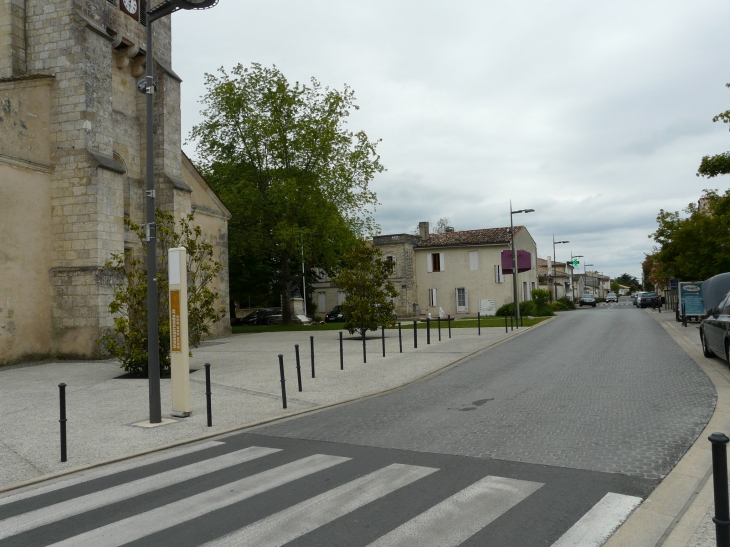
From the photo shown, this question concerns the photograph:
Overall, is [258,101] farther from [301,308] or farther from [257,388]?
[257,388]

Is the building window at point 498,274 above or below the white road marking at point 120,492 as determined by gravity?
above

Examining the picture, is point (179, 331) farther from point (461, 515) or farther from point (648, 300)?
point (648, 300)

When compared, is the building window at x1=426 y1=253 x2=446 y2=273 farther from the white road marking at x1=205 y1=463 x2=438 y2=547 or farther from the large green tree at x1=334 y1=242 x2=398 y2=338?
the white road marking at x1=205 y1=463 x2=438 y2=547

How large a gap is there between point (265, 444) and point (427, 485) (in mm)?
2578

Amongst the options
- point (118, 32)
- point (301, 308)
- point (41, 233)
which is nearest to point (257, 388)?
point (41, 233)

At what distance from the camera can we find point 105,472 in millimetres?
6102

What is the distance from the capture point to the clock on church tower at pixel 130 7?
2047 cm

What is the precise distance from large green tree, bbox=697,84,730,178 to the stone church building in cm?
1853

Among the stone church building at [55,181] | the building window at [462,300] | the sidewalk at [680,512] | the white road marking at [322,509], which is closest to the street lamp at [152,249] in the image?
the white road marking at [322,509]

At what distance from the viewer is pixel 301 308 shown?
39.0m

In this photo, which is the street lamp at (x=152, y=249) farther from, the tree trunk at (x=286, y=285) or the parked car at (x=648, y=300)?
the parked car at (x=648, y=300)

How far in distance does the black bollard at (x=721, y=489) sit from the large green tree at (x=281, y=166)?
2737 cm

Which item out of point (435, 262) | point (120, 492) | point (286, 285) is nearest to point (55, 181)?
point (120, 492)

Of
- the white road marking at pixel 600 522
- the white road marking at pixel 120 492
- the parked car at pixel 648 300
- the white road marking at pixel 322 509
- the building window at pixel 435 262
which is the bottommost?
the white road marking at pixel 120 492
